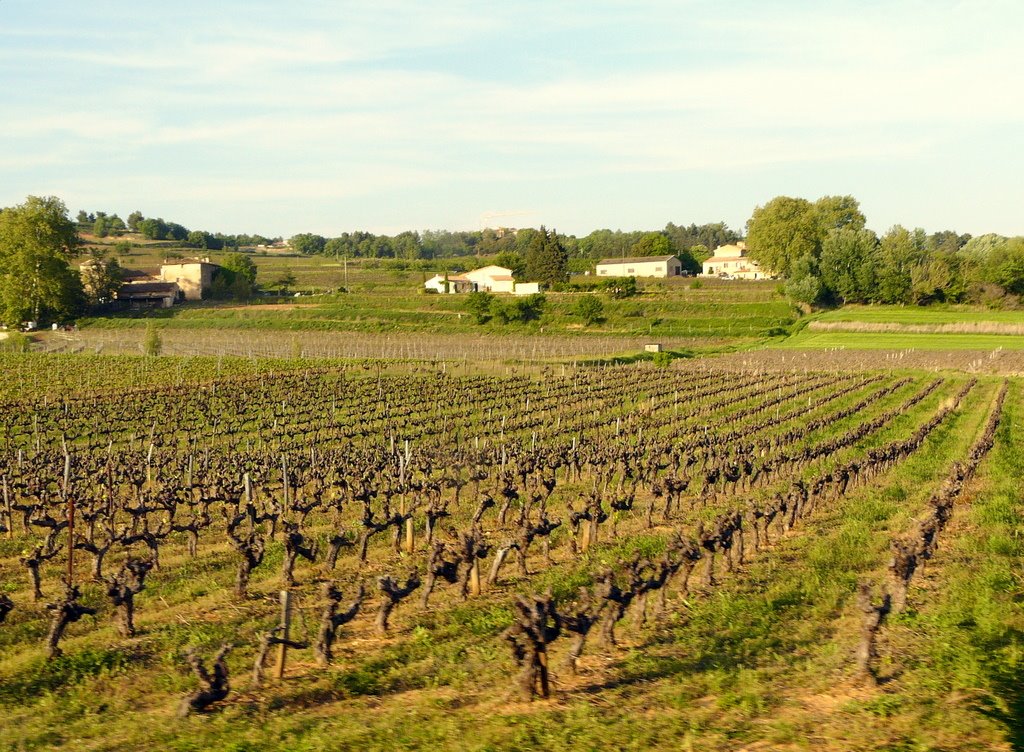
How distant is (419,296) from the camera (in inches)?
4259

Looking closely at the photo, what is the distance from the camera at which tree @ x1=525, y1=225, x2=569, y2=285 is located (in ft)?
376

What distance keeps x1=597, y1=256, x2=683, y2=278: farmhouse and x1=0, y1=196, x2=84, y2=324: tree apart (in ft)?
215

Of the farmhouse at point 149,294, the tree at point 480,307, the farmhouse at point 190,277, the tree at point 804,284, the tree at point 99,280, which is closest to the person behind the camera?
the tree at point 480,307

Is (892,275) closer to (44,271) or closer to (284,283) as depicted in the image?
(284,283)

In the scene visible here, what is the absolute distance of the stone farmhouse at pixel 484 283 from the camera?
115 meters

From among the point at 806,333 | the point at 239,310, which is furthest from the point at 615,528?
the point at 239,310

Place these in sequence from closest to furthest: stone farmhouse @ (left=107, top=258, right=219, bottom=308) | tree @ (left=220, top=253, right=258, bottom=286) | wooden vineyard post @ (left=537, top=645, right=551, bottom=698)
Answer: wooden vineyard post @ (left=537, top=645, right=551, bottom=698), stone farmhouse @ (left=107, top=258, right=219, bottom=308), tree @ (left=220, top=253, right=258, bottom=286)

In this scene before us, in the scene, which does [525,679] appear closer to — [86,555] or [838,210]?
[86,555]

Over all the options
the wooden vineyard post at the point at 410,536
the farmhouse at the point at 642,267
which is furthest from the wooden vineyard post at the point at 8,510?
the farmhouse at the point at 642,267

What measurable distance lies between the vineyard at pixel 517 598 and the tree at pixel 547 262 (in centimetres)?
8230

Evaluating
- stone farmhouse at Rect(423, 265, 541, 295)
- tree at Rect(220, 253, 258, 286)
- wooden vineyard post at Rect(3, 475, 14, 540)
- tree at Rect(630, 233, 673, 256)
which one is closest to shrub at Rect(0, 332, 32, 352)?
tree at Rect(220, 253, 258, 286)

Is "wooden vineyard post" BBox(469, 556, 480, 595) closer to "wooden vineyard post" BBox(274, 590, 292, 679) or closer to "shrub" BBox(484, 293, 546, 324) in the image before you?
"wooden vineyard post" BBox(274, 590, 292, 679)

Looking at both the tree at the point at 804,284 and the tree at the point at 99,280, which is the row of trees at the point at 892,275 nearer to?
the tree at the point at 804,284

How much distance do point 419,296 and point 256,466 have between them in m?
81.8
